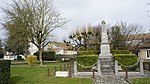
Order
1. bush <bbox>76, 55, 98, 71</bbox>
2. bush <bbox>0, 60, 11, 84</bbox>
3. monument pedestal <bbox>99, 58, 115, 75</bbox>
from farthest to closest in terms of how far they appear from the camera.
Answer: bush <bbox>76, 55, 98, 71</bbox> < monument pedestal <bbox>99, 58, 115, 75</bbox> < bush <bbox>0, 60, 11, 84</bbox>

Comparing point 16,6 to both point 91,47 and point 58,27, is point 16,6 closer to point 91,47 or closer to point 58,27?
point 58,27

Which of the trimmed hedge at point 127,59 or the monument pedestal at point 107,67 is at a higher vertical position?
the trimmed hedge at point 127,59

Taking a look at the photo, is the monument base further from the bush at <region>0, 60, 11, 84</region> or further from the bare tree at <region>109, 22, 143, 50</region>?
the bare tree at <region>109, 22, 143, 50</region>

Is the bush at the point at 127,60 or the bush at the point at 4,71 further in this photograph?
the bush at the point at 127,60

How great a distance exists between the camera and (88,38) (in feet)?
152

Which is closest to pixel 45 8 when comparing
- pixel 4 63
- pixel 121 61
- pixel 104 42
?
pixel 104 42

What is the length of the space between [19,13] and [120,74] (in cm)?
2002

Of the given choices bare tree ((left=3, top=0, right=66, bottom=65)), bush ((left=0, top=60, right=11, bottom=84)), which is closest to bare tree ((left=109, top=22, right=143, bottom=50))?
bare tree ((left=3, top=0, right=66, bottom=65))

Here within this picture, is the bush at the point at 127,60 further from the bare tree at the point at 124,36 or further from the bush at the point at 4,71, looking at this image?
the bare tree at the point at 124,36

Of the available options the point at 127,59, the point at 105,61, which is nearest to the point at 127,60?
the point at 127,59

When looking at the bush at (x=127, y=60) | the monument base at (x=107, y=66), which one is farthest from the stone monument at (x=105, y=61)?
the bush at (x=127, y=60)

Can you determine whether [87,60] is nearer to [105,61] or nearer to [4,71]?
[105,61]

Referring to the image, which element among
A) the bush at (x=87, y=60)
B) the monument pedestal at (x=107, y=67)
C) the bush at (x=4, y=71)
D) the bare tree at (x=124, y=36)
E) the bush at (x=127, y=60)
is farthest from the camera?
the bare tree at (x=124, y=36)

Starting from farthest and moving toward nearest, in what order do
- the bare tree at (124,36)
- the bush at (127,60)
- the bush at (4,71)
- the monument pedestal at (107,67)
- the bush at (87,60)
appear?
the bare tree at (124,36) < the bush at (87,60) < the bush at (127,60) < the monument pedestal at (107,67) < the bush at (4,71)
